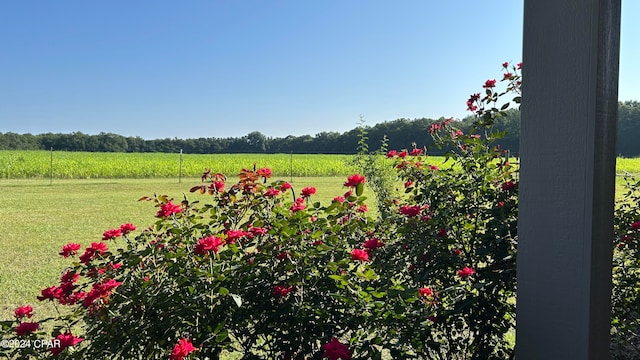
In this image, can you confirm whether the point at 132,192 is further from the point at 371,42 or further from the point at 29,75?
the point at 29,75

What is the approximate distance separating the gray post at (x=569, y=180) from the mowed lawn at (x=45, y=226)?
112 centimetres

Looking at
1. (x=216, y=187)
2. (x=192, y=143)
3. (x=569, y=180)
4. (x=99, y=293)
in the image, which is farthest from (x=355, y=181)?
(x=192, y=143)

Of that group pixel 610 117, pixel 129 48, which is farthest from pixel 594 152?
pixel 129 48

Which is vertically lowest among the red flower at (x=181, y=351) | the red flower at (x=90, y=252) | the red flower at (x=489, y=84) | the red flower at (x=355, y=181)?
the red flower at (x=181, y=351)

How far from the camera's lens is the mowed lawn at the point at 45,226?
10.4 feet

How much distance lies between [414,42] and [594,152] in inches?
149

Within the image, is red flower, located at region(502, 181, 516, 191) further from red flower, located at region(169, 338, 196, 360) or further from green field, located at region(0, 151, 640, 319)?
red flower, located at region(169, 338, 196, 360)

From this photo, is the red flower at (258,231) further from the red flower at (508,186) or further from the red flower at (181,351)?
the red flower at (508,186)

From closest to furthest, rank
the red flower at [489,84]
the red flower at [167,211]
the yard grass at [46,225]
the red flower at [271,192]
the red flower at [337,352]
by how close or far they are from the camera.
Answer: the red flower at [337,352]
the red flower at [167,211]
the red flower at [271,192]
the red flower at [489,84]
the yard grass at [46,225]

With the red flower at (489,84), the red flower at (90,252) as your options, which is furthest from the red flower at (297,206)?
the red flower at (489,84)

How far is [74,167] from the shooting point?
1552 centimetres

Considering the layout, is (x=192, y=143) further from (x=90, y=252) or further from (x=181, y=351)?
(x=181, y=351)

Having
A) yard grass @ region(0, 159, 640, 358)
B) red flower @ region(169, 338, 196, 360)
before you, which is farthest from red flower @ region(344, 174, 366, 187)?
yard grass @ region(0, 159, 640, 358)

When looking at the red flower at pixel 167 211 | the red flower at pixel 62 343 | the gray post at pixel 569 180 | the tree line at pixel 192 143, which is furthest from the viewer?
the tree line at pixel 192 143
